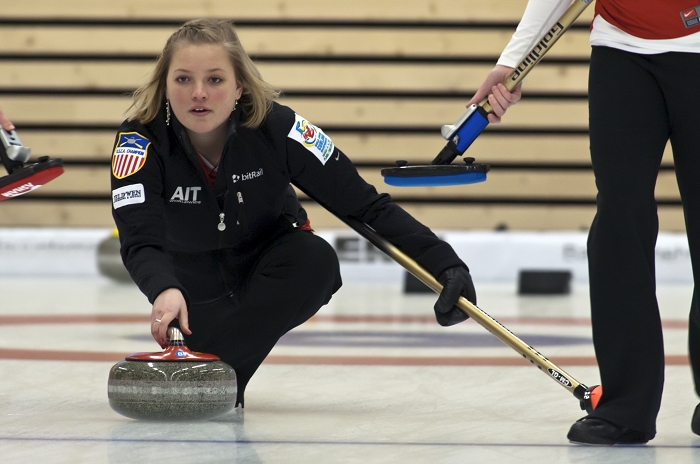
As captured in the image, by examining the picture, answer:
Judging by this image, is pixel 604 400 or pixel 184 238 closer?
pixel 604 400

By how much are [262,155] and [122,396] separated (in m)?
0.61

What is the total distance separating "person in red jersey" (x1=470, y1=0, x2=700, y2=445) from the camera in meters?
1.69

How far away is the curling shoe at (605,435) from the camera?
1.68m

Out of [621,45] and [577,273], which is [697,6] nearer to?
[621,45]

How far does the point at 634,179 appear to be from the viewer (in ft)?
5.63

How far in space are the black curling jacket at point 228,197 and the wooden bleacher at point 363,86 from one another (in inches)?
166

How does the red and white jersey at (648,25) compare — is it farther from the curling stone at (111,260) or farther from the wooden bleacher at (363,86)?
the wooden bleacher at (363,86)

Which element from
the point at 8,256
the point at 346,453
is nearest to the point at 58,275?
the point at 8,256

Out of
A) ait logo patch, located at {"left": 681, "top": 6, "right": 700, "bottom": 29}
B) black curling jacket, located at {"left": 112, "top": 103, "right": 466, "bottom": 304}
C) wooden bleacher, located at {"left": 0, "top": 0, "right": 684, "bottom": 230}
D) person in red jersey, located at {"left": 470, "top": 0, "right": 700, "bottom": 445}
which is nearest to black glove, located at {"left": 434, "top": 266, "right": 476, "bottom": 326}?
black curling jacket, located at {"left": 112, "top": 103, "right": 466, "bottom": 304}

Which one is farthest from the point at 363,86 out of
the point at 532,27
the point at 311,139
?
the point at 532,27

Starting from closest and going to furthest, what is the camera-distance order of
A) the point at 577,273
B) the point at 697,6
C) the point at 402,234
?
the point at 697,6 < the point at 402,234 < the point at 577,273

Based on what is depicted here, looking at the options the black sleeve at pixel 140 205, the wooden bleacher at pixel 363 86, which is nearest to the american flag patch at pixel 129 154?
the black sleeve at pixel 140 205

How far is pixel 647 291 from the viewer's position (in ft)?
5.69

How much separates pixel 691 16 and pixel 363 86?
4907 millimetres
